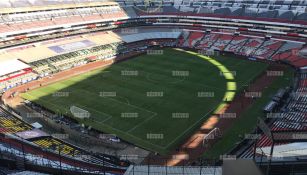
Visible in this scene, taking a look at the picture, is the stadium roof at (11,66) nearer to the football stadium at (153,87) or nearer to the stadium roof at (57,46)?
the football stadium at (153,87)

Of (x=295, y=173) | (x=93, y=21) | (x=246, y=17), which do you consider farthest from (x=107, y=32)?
(x=295, y=173)

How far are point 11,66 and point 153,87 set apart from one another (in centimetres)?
2760

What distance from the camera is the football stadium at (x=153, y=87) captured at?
87.1ft

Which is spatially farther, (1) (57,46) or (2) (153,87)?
(1) (57,46)

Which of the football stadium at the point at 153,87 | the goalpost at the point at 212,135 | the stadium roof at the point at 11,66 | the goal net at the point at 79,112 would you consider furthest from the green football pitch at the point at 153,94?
the stadium roof at the point at 11,66

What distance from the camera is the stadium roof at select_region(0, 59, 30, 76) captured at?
54.5 meters

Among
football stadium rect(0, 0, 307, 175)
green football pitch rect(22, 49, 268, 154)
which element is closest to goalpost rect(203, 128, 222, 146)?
football stadium rect(0, 0, 307, 175)

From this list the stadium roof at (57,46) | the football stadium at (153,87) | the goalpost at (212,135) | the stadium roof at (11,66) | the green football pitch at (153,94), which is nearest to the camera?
the football stadium at (153,87)

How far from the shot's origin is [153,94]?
46094 mm

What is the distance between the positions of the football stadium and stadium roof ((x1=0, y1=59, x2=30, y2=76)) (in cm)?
17

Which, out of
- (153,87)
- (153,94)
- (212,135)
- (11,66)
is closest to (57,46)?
(11,66)

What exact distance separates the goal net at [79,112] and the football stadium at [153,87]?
0.43ft

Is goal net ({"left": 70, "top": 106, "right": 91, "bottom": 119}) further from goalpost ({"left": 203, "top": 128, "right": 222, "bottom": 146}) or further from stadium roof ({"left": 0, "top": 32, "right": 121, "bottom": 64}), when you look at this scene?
stadium roof ({"left": 0, "top": 32, "right": 121, "bottom": 64})

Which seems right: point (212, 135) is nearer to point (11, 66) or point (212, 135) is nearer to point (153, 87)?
point (153, 87)
